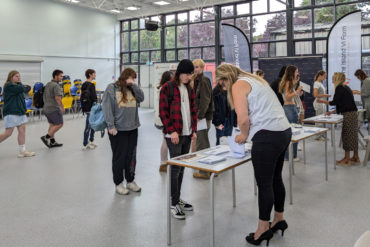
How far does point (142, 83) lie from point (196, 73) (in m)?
11.8

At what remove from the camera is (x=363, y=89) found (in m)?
6.22

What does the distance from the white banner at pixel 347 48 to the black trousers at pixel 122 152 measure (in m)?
6.59

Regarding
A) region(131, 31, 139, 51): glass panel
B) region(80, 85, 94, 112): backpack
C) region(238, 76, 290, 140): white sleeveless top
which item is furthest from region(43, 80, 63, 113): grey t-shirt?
region(131, 31, 139, 51): glass panel

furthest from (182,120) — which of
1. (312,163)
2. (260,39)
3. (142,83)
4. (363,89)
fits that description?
(142,83)

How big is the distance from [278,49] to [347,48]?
3.22 m

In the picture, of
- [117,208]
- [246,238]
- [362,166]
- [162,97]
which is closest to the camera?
[246,238]

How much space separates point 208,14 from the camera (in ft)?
43.4

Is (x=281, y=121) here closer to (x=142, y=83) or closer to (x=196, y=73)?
(x=196, y=73)

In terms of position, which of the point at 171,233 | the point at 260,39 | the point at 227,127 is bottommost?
the point at 171,233

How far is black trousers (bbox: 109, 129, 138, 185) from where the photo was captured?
3.59 meters

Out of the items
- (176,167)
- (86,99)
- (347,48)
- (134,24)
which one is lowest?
(176,167)

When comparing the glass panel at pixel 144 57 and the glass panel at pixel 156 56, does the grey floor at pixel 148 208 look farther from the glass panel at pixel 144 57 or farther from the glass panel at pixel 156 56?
the glass panel at pixel 144 57

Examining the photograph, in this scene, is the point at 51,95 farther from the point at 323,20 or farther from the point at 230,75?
the point at 323,20

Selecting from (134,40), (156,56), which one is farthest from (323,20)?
(134,40)
